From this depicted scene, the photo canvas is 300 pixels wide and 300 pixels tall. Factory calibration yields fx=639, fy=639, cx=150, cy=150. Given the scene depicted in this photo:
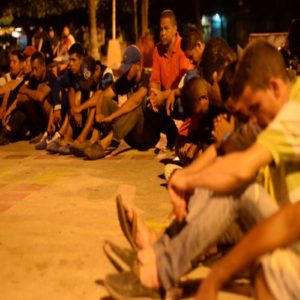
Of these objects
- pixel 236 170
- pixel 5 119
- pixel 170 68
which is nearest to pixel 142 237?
pixel 236 170

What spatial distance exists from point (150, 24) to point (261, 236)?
3059 centimetres

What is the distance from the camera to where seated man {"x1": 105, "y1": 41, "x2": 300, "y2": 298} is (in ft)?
8.80

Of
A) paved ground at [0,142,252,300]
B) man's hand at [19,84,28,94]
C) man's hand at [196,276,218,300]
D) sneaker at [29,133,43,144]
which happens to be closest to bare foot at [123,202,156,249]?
paved ground at [0,142,252,300]

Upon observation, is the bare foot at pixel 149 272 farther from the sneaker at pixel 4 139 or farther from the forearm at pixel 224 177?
the sneaker at pixel 4 139

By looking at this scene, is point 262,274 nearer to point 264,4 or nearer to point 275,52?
point 275,52

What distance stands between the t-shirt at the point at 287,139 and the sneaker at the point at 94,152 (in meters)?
4.97

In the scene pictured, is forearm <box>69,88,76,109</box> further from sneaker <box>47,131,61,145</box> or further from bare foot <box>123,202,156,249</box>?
bare foot <box>123,202,156,249</box>

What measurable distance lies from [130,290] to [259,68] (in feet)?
4.09

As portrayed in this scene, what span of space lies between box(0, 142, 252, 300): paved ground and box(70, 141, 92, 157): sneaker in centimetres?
Result: 10

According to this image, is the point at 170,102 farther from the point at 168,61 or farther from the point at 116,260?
the point at 116,260

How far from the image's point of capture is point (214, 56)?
5.80 meters

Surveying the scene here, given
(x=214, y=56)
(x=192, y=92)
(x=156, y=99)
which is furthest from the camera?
(x=156, y=99)

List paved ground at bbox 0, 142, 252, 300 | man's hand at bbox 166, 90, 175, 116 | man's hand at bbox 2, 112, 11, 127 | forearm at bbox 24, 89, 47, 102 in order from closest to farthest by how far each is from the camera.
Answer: paved ground at bbox 0, 142, 252, 300
man's hand at bbox 166, 90, 175, 116
forearm at bbox 24, 89, 47, 102
man's hand at bbox 2, 112, 11, 127

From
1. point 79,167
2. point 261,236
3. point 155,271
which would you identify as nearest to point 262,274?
point 261,236
